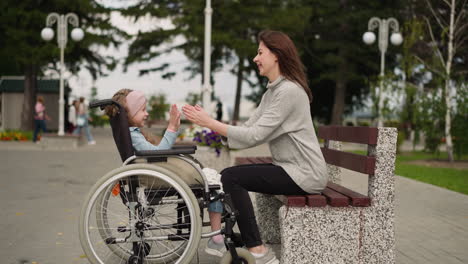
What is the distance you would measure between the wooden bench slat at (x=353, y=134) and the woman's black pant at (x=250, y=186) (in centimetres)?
60

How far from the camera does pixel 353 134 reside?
172 inches

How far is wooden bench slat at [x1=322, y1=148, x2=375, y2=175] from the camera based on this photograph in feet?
13.3

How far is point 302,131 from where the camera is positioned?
13.1ft

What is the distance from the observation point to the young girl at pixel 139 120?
4.01 meters

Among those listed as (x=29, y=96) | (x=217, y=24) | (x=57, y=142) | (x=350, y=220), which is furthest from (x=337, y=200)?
(x=217, y=24)

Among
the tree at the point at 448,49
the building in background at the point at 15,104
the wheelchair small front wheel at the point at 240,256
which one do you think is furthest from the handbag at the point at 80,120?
the wheelchair small front wheel at the point at 240,256

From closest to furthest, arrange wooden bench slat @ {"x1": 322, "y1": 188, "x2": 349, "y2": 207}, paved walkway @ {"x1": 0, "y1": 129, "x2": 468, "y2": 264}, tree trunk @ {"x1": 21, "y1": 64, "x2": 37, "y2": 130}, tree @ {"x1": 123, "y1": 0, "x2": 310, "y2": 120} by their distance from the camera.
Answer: wooden bench slat @ {"x1": 322, "y1": 188, "x2": 349, "y2": 207}, paved walkway @ {"x1": 0, "y1": 129, "x2": 468, "y2": 264}, tree trunk @ {"x1": 21, "y1": 64, "x2": 37, "y2": 130}, tree @ {"x1": 123, "y1": 0, "x2": 310, "y2": 120}

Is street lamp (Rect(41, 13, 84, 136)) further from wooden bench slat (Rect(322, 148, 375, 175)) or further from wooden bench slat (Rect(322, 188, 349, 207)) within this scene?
wooden bench slat (Rect(322, 188, 349, 207))

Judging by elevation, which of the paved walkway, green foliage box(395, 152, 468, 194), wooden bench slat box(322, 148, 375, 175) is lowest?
the paved walkway

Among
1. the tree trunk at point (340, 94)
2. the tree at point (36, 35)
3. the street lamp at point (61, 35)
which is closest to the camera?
the street lamp at point (61, 35)

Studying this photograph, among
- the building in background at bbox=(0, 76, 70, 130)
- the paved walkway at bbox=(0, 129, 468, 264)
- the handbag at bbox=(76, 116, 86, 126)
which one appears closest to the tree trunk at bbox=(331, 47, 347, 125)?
the building in background at bbox=(0, 76, 70, 130)

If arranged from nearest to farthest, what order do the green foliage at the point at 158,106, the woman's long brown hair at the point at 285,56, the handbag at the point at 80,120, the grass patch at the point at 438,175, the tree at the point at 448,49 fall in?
the woman's long brown hair at the point at 285,56 → the grass patch at the point at 438,175 → the tree at the point at 448,49 → the handbag at the point at 80,120 → the green foliage at the point at 158,106

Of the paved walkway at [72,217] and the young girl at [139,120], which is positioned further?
the paved walkway at [72,217]

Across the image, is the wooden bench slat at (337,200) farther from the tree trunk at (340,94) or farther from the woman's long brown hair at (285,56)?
the tree trunk at (340,94)
